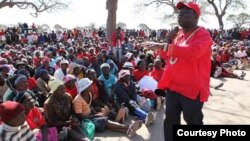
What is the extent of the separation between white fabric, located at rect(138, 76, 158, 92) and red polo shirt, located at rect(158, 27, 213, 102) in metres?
4.59

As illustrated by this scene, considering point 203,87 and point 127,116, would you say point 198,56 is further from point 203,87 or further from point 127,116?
point 127,116

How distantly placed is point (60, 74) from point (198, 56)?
5.15 m

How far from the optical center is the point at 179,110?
3.71 metres

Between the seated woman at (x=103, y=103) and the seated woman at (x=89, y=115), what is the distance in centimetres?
41

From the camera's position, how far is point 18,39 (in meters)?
21.8

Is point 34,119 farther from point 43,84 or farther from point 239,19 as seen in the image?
point 239,19

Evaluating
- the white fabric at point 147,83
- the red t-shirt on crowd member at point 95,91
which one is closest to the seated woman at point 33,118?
the red t-shirt on crowd member at point 95,91

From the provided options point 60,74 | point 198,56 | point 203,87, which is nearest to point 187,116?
point 203,87

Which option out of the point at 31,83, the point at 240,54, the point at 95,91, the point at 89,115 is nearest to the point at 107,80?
the point at 95,91

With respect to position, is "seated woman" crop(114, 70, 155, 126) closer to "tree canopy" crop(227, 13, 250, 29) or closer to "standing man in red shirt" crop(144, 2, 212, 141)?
"standing man in red shirt" crop(144, 2, 212, 141)

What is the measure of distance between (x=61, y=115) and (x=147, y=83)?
3352mm

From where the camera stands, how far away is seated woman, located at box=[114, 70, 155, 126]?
6.84m

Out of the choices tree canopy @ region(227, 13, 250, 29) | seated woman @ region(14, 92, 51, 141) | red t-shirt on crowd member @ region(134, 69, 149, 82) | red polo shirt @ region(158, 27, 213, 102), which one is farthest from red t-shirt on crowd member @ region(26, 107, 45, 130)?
tree canopy @ region(227, 13, 250, 29)

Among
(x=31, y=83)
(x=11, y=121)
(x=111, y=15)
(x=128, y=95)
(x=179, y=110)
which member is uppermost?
(x=111, y=15)
